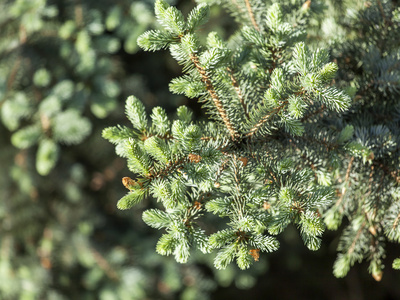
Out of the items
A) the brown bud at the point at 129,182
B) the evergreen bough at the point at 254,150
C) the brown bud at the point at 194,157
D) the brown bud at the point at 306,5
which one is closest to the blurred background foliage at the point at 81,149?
the brown bud at the point at 306,5

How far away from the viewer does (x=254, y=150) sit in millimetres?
859

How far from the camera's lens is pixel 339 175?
0.98 metres

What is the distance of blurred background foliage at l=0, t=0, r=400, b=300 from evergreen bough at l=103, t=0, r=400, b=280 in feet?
0.83

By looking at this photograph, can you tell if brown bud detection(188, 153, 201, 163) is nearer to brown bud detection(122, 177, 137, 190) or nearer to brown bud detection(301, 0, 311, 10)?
brown bud detection(122, 177, 137, 190)

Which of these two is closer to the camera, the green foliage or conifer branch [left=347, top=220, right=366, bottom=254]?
the green foliage

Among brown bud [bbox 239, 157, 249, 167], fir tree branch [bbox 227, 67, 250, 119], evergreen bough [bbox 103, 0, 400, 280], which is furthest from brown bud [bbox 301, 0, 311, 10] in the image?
brown bud [bbox 239, 157, 249, 167]

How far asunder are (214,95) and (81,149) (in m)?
1.59

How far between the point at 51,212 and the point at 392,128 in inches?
71.2

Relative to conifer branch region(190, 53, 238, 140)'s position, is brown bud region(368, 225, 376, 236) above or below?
below

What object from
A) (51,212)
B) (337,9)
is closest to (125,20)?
(337,9)

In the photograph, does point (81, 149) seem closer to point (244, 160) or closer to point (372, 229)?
point (244, 160)

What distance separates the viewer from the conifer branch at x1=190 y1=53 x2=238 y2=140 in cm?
74

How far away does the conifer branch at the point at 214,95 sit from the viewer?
0.74 meters

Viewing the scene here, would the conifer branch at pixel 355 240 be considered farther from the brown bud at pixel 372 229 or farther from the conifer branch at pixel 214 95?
the conifer branch at pixel 214 95
